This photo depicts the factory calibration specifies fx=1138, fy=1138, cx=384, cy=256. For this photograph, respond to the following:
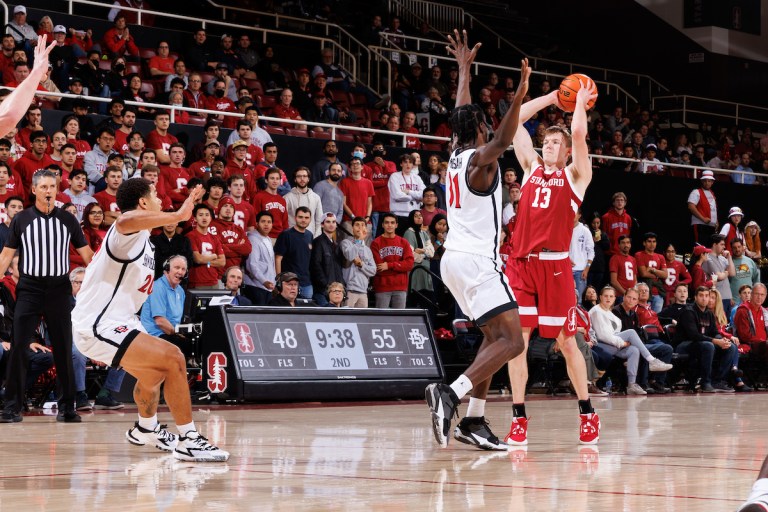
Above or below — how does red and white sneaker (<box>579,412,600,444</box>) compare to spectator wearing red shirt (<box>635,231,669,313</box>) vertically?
below

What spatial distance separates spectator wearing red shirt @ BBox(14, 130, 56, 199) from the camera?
1310 centimetres

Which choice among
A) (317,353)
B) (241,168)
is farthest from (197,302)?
(241,168)

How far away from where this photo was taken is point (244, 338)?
38.8 feet

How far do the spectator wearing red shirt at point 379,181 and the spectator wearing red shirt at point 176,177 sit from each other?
10.5 ft

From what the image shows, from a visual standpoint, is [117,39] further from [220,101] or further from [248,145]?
[248,145]

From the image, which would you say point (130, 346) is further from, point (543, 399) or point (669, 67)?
point (669, 67)

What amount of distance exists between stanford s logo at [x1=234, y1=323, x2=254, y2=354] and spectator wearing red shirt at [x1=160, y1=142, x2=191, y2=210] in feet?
8.86

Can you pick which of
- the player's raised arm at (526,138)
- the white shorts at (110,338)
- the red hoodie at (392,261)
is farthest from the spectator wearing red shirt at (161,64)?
the white shorts at (110,338)

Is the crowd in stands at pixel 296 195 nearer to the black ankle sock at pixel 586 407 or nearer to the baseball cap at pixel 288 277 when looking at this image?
the baseball cap at pixel 288 277

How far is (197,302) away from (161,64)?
6.34m

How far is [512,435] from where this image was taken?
766 cm

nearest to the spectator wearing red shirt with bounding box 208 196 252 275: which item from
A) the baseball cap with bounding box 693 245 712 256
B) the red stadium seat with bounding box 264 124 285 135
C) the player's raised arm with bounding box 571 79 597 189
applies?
the red stadium seat with bounding box 264 124 285 135

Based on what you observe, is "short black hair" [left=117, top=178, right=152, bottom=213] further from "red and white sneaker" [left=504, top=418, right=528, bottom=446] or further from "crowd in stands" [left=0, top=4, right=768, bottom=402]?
"crowd in stands" [left=0, top=4, right=768, bottom=402]

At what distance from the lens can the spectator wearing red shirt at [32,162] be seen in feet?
43.0
